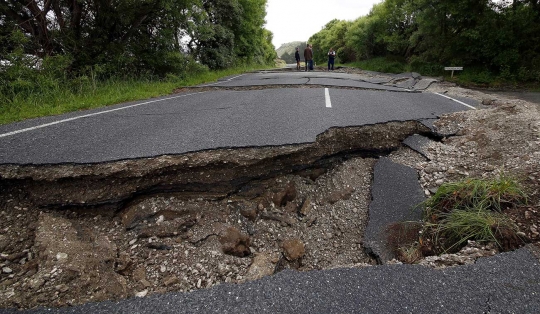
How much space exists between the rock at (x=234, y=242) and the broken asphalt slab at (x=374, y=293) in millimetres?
1118

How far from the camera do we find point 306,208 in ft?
11.7

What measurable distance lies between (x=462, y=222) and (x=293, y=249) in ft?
5.50

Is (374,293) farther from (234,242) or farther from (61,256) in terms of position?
(61,256)

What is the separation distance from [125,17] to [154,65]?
2025mm

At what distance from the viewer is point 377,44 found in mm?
28641

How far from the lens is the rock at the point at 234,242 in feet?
9.52

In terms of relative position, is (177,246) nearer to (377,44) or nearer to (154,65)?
(154,65)

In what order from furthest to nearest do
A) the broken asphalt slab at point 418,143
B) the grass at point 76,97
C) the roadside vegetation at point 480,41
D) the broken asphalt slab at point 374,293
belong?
the roadside vegetation at point 480,41 < the grass at point 76,97 < the broken asphalt slab at point 418,143 < the broken asphalt slab at point 374,293

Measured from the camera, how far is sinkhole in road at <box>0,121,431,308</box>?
2.30m

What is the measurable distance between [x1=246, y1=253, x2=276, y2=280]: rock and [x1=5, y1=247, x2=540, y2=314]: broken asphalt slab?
0.88m

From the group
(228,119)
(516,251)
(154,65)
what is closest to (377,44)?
(154,65)

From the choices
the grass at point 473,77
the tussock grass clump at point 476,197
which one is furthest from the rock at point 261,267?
the grass at point 473,77

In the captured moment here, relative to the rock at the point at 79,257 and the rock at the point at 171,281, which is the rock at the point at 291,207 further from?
the rock at the point at 79,257

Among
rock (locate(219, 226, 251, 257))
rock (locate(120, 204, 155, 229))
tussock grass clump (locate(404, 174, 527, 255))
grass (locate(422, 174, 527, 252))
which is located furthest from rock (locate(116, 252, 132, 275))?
grass (locate(422, 174, 527, 252))
